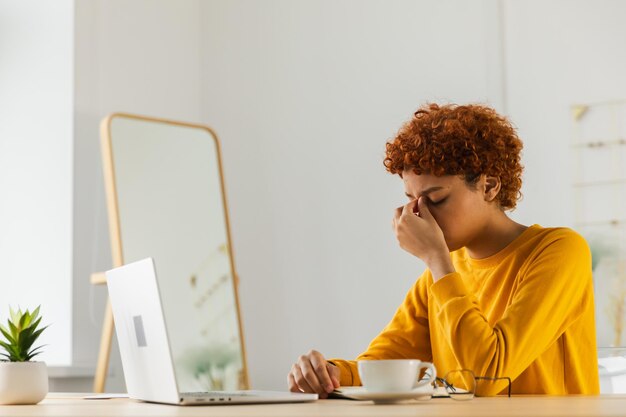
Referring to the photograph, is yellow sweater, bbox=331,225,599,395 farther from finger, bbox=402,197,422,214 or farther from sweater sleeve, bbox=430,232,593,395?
finger, bbox=402,197,422,214

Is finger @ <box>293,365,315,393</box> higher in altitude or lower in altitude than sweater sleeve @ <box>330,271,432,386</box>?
lower

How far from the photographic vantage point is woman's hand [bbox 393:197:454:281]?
1583 millimetres

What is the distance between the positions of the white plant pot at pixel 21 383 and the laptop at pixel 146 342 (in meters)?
0.23

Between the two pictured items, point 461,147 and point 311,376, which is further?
point 461,147

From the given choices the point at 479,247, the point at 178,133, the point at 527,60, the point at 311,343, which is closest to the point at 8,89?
the point at 178,133

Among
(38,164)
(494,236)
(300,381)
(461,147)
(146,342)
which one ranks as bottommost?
(300,381)

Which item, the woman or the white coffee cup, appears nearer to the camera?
the white coffee cup

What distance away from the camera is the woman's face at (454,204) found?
170 centimetres

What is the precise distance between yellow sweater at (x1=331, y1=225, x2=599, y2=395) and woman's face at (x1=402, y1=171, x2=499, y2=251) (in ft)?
0.24

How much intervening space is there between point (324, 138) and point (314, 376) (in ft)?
6.29

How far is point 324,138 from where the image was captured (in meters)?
3.35

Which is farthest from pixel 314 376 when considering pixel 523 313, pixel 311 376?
pixel 523 313

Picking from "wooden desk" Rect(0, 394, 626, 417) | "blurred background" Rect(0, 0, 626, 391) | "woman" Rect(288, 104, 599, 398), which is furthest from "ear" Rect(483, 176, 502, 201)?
"blurred background" Rect(0, 0, 626, 391)

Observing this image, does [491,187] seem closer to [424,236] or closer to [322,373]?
[424,236]
